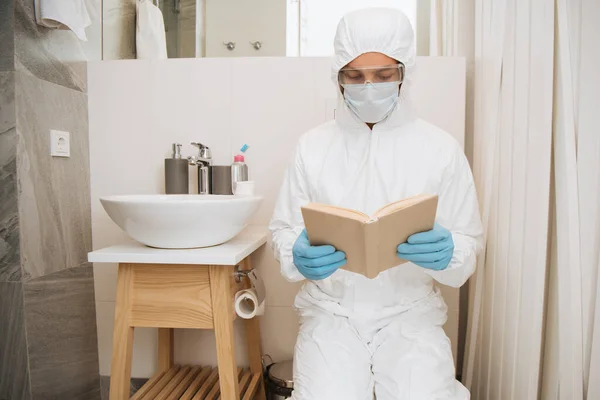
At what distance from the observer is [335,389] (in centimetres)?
100

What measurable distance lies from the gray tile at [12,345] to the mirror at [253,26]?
1.31 m

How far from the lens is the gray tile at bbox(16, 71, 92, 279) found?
4.39 ft

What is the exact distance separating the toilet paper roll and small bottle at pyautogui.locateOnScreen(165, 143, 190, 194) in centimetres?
50

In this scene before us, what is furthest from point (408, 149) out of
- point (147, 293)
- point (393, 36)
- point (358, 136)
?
point (147, 293)

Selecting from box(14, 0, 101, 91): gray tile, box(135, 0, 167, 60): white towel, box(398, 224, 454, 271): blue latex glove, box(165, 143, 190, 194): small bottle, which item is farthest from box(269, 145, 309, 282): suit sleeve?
box(135, 0, 167, 60): white towel

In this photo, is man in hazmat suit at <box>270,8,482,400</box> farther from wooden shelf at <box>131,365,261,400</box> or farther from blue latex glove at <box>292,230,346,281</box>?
wooden shelf at <box>131,365,261,400</box>

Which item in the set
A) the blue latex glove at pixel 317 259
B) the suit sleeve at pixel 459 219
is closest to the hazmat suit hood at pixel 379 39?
the suit sleeve at pixel 459 219

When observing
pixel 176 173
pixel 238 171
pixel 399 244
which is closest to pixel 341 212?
pixel 399 244

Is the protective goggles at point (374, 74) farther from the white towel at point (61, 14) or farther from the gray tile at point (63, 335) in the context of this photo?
the gray tile at point (63, 335)

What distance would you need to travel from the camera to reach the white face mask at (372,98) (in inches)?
44.1

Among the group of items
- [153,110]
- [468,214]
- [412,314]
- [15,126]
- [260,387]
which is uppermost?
[153,110]

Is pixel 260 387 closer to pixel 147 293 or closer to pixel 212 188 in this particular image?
pixel 147 293

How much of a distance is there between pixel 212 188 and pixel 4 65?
0.75 m

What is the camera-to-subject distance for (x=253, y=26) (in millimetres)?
2168
